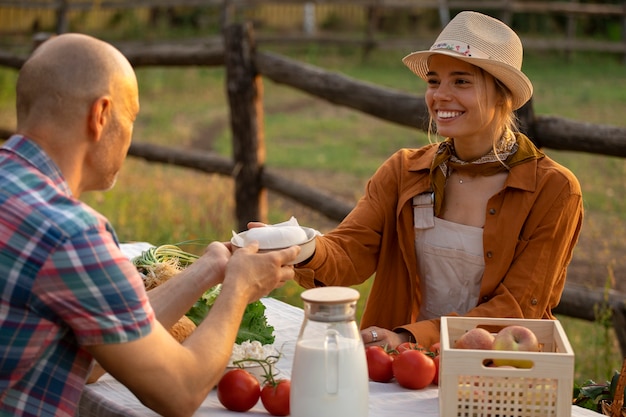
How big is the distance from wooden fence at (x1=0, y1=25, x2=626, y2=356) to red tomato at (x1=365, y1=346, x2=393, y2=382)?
2342mm

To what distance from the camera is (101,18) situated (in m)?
18.5

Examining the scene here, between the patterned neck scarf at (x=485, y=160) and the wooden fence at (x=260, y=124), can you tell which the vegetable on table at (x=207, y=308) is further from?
the wooden fence at (x=260, y=124)

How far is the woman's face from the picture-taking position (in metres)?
3.17

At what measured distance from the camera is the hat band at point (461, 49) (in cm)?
309

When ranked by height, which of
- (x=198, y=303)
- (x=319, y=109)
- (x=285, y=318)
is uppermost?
(x=198, y=303)

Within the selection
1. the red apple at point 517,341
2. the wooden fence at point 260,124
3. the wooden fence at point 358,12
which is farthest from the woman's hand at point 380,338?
the wooden fence at point 358,12

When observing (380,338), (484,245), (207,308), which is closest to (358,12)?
(484,245)

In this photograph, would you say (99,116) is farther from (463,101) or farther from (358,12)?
(358,12)

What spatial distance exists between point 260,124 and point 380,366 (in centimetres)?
416

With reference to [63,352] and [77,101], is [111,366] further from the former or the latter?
[77,101]

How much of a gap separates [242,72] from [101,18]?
1280 centimetres

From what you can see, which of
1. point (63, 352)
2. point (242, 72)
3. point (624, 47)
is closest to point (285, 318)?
point (63, 352)

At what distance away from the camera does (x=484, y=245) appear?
10.3 feet

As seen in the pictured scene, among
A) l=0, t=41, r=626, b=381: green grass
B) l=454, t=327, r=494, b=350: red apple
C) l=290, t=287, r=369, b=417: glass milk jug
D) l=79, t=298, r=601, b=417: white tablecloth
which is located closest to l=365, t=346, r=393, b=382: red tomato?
l=79, t=298, r=601, b=417: white tablecloth
